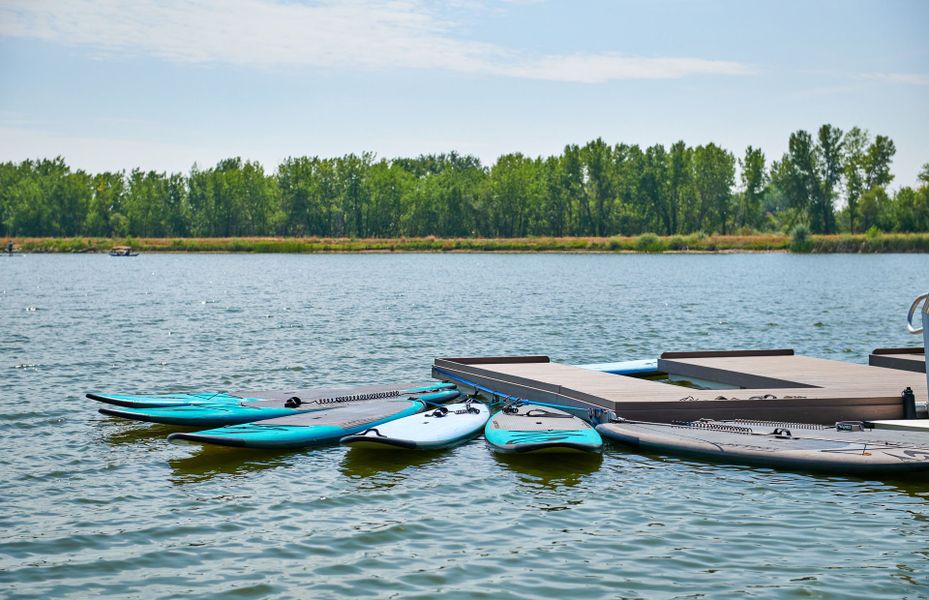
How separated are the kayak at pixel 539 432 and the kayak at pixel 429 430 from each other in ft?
1.40

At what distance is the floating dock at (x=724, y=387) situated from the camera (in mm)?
15867

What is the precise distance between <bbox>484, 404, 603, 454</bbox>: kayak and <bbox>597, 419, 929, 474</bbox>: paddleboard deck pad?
652 mm

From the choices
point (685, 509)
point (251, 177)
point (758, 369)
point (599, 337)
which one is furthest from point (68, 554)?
point (251, 177)

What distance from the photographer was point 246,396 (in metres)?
17.8

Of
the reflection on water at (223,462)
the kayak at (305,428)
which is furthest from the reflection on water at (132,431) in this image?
the reflection on water at (223,462)

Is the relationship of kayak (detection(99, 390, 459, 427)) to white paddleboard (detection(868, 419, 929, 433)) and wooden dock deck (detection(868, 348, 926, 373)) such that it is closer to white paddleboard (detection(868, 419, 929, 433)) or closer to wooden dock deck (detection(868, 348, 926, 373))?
white paddleboard (detection(868, 419, 929, 433))

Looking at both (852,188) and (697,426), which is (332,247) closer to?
(852,188)

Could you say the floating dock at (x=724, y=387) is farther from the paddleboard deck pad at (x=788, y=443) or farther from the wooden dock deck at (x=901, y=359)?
the paddleboard deck pad at (x=788, y=443)

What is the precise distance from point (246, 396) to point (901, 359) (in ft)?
43.2

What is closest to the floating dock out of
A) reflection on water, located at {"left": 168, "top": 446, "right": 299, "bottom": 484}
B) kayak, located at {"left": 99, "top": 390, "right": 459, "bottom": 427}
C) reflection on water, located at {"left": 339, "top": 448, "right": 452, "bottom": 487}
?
reflection on water, located at {"left": 339, "top": 448, "right": 452, "bottom": 487}

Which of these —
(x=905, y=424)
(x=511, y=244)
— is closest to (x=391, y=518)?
(x=905, y=424)

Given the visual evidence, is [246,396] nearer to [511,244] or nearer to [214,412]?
[214,412]

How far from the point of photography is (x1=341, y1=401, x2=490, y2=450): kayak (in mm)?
14195

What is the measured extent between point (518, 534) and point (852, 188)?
131 metres
